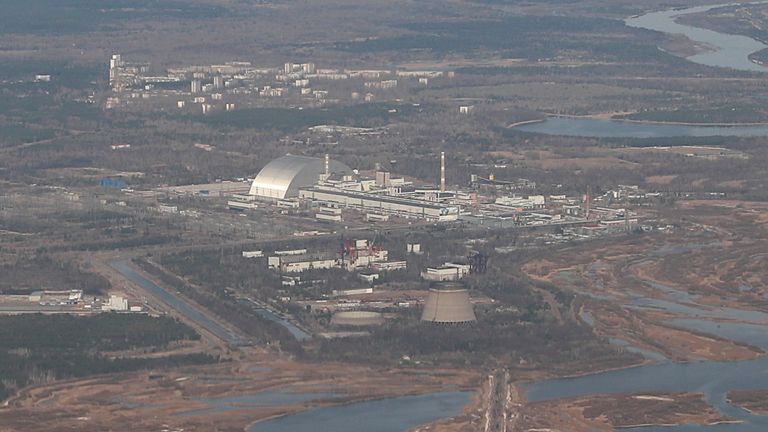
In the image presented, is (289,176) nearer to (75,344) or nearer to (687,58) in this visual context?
(75,344)

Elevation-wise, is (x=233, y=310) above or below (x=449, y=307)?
below

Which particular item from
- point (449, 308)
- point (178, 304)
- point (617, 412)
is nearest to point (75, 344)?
point (178, 304)

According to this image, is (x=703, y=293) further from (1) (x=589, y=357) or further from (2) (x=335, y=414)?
(2) (x=335, y=414)

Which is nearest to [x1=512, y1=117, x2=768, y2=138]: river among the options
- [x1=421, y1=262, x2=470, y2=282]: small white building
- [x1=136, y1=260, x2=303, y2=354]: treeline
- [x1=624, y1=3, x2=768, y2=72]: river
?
[x1=624, y1=3, x2=768, y2=72]: river

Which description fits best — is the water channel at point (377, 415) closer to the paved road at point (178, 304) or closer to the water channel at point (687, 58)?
the paved road at point (178, 304)

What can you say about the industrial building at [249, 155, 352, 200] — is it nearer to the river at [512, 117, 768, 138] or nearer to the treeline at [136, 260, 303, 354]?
the treeline at [136, 260, 303, 354]

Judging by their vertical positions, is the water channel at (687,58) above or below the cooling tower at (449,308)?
below

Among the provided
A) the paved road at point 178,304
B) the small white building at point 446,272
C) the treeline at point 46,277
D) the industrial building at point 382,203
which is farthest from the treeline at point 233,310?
the industrial building at point 382,203
